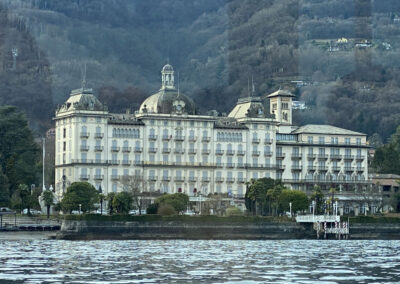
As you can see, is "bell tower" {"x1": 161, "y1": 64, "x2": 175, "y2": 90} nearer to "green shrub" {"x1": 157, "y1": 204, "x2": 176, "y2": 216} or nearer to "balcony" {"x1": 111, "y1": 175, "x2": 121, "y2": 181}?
"balcony" {"x1": 111, "y1": 175, "x2": 121, "y2": 181}

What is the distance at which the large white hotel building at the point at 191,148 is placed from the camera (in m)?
180

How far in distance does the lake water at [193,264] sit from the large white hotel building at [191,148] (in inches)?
2495

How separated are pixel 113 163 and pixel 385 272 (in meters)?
106

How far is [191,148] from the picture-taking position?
18725cm

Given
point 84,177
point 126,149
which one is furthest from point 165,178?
point 84,177

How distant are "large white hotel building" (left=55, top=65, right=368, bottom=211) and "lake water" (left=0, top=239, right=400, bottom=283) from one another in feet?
208

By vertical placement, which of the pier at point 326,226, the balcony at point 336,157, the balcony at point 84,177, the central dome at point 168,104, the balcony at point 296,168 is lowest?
the pier at point 326,226

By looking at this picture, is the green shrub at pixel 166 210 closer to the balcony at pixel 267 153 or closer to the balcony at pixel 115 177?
the balcony at pixel 115 177

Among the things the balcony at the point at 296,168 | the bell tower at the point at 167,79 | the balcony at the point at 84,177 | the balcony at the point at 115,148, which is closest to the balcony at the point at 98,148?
the balcony at the point at 115,148

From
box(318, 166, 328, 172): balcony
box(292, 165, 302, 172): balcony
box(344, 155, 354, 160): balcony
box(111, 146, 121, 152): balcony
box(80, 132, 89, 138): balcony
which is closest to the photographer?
box(80, 132, 89, 138): balcony

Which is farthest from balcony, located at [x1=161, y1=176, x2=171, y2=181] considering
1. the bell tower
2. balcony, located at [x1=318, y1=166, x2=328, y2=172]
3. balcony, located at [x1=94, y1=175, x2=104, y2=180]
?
balcony, located at [x1=318, y1=166, x2=328, y2=172]

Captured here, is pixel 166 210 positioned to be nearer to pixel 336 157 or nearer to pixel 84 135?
pixel 84 135

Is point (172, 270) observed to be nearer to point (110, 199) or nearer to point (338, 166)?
point (110, 199)

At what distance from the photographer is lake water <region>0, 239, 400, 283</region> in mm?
71500
